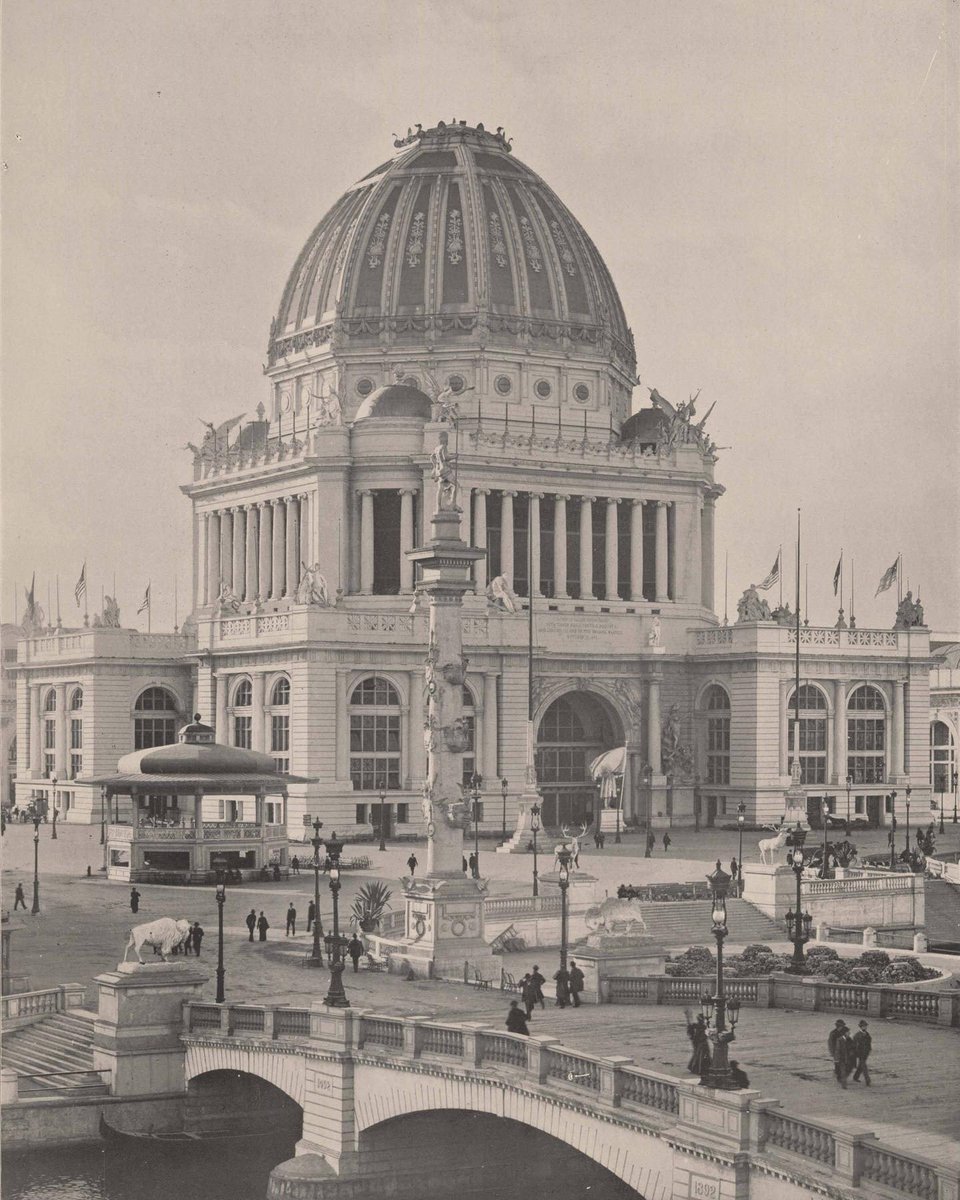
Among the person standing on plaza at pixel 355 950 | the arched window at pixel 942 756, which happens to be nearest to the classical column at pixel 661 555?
the arched window at pixel 942 756

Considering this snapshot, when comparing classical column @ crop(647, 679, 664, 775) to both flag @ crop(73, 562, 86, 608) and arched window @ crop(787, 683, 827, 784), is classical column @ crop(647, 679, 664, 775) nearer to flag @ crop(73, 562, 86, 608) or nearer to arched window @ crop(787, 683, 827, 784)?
arched window @ crop(787, 683, 827, 784)

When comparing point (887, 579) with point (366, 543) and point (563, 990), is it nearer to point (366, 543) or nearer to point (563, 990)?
point (366, 543)

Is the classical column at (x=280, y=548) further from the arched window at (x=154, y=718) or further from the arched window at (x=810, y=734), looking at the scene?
the arched window at (x=810, y=734)

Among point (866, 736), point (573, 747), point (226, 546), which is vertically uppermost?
point (226, 546)

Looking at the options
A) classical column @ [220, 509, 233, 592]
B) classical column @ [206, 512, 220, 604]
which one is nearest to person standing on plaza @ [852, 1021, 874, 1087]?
classical column @ [220, 509, 233, 592]

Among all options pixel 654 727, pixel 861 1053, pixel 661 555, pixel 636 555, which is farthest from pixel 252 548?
pixel 861 1053
